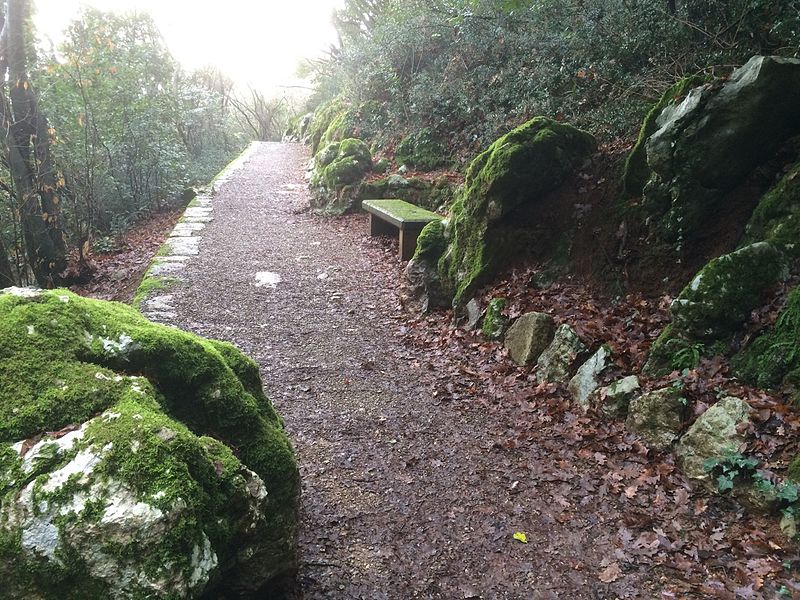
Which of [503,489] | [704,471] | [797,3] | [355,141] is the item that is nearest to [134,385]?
[503,489]

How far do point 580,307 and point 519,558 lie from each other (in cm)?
273

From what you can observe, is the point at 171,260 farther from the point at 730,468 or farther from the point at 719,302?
the point at 730,468

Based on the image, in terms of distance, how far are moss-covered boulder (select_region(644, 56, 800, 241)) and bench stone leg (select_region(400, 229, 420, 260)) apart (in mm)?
3689

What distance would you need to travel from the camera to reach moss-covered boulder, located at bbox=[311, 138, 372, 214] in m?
11.2

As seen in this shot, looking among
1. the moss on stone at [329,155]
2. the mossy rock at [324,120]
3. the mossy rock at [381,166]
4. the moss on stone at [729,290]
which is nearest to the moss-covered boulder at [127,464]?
the moss on stone at [729,290]

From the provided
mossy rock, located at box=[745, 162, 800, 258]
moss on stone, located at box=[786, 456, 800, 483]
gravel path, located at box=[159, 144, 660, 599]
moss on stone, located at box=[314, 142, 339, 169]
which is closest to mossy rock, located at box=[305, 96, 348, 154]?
moss on stone, located at box=[314, 142, 339, 169]

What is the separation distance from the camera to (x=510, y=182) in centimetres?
611

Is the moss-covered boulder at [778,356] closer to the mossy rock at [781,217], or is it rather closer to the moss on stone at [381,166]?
the mossy rock at [781,217]

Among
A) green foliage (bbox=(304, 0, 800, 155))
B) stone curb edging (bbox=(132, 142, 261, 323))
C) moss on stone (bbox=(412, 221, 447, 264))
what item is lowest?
stone curb edging (bbox=(132, 142, 261, 323))

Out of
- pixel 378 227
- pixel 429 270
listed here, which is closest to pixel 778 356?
pixel 429 270

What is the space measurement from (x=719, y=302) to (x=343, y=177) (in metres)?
8.58

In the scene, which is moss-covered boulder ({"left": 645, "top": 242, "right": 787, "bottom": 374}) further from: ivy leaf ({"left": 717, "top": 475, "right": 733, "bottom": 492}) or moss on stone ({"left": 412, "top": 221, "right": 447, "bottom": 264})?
moss on stone ({"left": 412, "top": 221, "right": 447, "bottom": 264})

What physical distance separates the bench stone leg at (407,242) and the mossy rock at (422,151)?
2.54 meters

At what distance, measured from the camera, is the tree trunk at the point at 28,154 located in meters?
6.87
